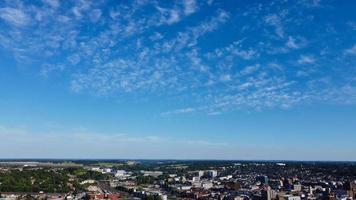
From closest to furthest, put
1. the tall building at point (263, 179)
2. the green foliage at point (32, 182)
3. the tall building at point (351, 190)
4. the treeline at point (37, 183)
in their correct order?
1. the tall building at point (351, 190)
2. the green foliage at point (32, 182)
3. the treeline at point (37, 183)
4. the tall building at point (263, 179)

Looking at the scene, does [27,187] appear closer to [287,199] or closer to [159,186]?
[159,186]

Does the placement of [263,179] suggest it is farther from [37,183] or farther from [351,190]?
[37,183]

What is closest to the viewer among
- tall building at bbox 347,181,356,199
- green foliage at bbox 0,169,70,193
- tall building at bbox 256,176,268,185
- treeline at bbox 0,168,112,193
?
tall building at bbox 347,181,356,199

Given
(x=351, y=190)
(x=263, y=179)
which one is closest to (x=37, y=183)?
(x=263, y=179)

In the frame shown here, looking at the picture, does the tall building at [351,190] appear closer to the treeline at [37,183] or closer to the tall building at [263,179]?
the tall building at [263,179]

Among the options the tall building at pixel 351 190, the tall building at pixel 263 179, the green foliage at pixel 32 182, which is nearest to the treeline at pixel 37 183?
the green foliage at pixel 32 182

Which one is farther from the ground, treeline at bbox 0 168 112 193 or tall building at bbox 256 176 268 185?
tall building at bbox 256 176 268 185

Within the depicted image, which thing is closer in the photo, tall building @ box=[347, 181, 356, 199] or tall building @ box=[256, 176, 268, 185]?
tall building @ box=[347, 181, 356, 199]

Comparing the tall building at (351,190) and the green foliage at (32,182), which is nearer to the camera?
the tall building at (351,190)

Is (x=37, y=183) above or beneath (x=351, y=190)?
above

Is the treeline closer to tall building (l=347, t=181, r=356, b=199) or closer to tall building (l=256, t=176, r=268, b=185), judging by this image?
tall building (l=256, t=176, r=268, b=185)

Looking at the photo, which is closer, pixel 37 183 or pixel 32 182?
pixel 37 183

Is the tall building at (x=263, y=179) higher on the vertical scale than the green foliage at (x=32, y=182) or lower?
higher

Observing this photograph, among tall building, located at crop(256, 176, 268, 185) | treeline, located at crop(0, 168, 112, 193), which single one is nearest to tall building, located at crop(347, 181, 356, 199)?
tall building, located at crop(256, 176, 268, 185)
